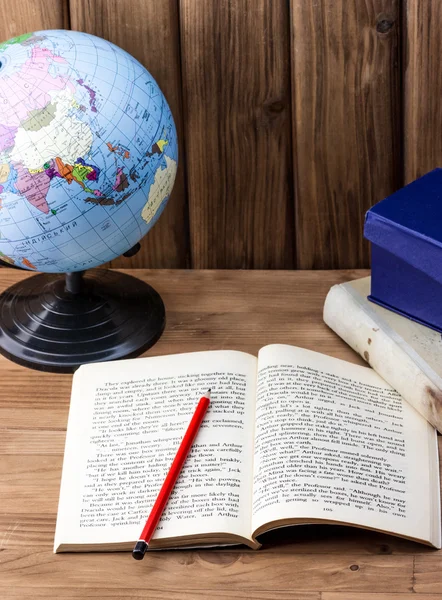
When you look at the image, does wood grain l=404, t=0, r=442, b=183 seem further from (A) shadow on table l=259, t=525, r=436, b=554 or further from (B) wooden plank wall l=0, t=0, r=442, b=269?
(A) shadow on table l=259, t=525, r=436, b=554

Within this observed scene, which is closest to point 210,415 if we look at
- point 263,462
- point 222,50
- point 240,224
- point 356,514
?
point 263,462

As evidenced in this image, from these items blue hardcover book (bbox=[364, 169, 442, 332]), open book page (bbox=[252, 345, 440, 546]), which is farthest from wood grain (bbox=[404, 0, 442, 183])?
open book page (bbox=[252, 345, 440, 546])

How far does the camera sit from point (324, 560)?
89 centimetres

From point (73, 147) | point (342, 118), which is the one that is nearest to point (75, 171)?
point (73, 147)

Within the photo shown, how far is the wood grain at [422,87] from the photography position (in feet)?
4.24

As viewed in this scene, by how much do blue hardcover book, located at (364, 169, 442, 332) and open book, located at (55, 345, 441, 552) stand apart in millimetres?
132

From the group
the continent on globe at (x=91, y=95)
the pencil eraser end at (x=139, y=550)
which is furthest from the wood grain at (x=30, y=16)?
the pencil eraser end at (x=139, y=550)

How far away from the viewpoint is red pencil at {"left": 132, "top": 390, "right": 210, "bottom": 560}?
87cm

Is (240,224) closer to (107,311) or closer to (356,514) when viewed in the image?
(107,311)

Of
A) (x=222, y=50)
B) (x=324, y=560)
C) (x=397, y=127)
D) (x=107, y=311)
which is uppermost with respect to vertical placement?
(x=222, y=50)

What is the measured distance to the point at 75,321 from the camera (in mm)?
1238

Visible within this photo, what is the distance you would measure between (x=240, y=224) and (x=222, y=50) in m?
0.32

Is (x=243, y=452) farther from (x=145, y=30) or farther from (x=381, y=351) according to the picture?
(x=145, y=30)

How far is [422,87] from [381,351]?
488mm
